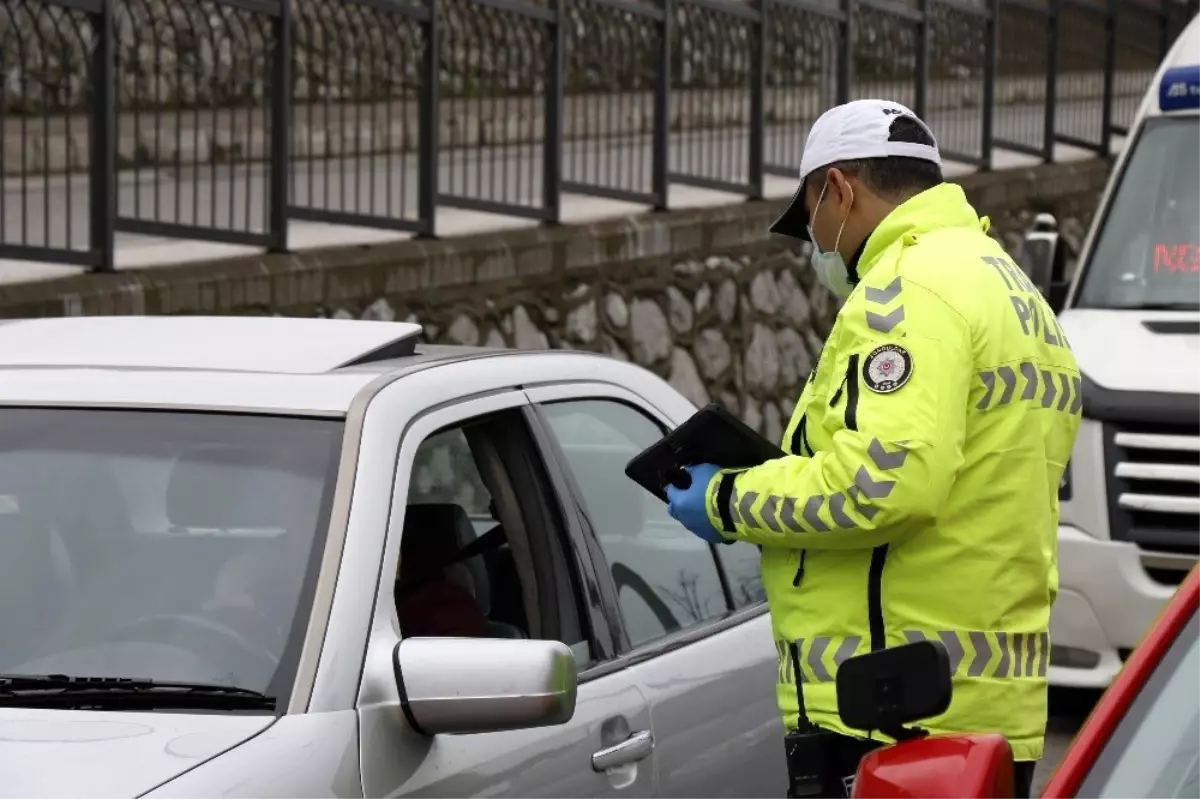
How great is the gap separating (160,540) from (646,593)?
111 cm

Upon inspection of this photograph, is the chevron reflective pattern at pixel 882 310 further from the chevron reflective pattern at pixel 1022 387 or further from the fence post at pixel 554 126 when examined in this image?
the fence post at pixel 554 126

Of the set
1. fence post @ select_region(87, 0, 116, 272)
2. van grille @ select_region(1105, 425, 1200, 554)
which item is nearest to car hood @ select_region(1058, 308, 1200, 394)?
van grille @ select_region(1105, 425, 1200, 554)

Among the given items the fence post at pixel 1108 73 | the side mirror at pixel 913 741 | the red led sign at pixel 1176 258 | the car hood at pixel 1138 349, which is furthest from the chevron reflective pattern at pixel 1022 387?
the fence post at pixel 1108 73

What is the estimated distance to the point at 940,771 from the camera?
9.18 ft

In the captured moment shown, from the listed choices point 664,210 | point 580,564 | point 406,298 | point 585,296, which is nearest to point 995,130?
point 664,210

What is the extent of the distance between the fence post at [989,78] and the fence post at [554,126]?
19.4ft

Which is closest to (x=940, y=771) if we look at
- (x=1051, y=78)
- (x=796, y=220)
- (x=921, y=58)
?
(x=796, y=220)

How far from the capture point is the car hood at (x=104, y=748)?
2.98 meters

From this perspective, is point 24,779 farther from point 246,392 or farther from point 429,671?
point 246,392

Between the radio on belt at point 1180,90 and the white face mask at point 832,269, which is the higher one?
the radio on belt at point 1180,90

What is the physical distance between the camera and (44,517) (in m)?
3.68

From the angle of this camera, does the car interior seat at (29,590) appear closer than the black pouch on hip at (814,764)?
Yes

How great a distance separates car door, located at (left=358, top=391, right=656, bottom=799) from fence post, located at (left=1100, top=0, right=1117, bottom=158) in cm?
1458

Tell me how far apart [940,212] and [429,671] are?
1.18 meters
